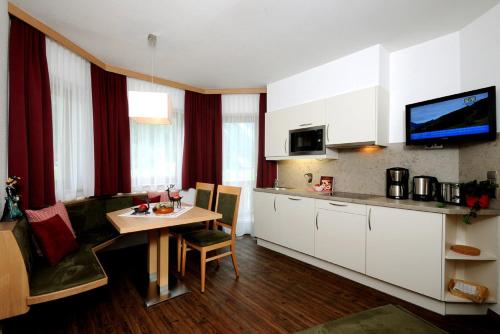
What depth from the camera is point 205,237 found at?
2594 millimetres

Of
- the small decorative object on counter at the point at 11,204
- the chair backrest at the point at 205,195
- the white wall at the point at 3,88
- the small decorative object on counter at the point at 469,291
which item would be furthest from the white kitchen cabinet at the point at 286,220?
the white wall at the point at 3,88

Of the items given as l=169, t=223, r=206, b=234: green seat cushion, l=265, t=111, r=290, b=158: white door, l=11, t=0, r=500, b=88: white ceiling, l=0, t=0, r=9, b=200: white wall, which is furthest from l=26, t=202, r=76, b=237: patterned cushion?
l=265, t=111, r=290, b=158: white door

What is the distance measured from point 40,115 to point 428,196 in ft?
12.6

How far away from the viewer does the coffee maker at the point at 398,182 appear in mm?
2586

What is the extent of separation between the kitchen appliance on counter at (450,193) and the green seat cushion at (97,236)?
348 cm

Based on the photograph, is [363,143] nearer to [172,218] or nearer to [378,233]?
[378,233]

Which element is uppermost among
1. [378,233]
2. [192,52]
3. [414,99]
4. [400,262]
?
[192,52]

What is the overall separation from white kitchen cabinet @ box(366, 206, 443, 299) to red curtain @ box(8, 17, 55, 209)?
127 inches

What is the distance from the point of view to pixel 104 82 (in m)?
3.26

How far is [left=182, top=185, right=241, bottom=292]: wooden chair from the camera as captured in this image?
247cm

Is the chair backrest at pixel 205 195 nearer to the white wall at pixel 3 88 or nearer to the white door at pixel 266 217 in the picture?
the white door at pixel 266 217

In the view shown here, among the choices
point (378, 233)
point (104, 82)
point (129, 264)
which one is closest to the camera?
point (378, 233)

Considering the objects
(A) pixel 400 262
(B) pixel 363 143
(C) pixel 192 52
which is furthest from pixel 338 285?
(C) pixel 192 52

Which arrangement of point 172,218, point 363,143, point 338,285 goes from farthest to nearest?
point 363,143 → point 338,285 → point 172,218
